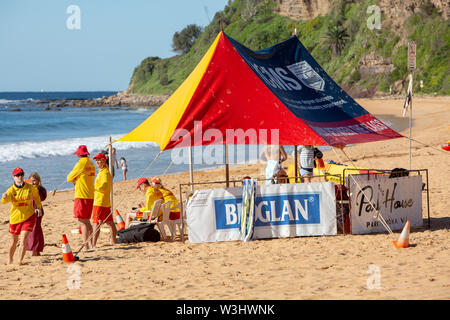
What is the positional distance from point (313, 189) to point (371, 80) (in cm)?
5674

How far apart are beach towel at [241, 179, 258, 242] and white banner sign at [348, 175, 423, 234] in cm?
152

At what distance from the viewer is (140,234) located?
9.61 metres

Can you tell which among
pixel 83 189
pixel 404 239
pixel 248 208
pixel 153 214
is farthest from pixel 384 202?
pixel 83 189

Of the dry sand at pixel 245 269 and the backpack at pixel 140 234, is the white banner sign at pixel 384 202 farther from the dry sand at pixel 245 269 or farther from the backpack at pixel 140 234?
the backpack at pixel 140 234

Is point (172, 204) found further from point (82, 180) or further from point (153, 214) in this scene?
point (82, 180)

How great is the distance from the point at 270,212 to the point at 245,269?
1735mm

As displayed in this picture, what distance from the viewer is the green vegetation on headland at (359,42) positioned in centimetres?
5372

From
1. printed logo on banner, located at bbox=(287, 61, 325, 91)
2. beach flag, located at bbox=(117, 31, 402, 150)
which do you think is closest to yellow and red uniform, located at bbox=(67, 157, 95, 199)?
beach flag, located at bbox=(117, 31, 402, 150)

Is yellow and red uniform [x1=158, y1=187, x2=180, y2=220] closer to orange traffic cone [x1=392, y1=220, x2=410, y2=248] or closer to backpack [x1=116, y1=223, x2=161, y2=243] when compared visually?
backpack [x1=116, y1=223, x2=161, y2=243]

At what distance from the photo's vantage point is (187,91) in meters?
9.68

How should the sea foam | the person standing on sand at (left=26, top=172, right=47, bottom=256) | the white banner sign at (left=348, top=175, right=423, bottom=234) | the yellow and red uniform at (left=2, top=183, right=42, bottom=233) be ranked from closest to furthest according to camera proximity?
the yellow and red uniform at (left=2, top=183, right=42, bottom=233) < the person standing on sand at (left=26, top=172, right=47, bottom=256) < the white banner sign at (left=348, top=175, right=423, bottom=234) < the sea foam

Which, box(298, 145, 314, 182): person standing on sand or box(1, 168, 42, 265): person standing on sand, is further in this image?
box(298, 145, 314, 182): person standing on sand

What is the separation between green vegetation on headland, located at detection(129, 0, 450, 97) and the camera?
53.7 metres
